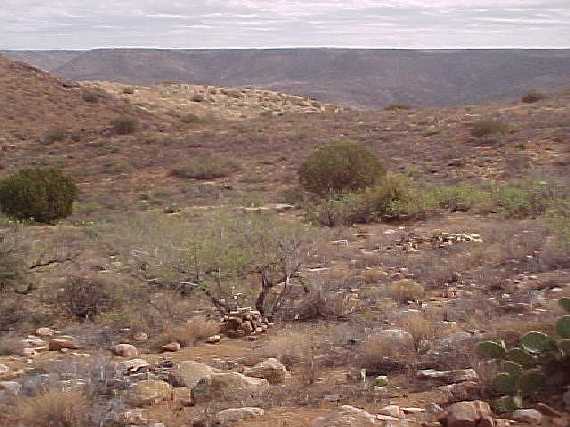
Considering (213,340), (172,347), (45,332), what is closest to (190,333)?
(213,340)

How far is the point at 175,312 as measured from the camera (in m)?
7.09

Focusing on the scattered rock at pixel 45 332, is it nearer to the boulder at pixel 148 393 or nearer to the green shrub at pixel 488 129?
the boulder at pixel 148 393

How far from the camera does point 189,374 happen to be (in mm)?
4879

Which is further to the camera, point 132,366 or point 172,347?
point 172,347

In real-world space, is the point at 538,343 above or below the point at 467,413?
above

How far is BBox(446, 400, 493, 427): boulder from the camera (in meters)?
3.80

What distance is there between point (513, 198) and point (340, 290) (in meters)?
5.63

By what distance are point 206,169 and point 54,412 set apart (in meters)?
16.8

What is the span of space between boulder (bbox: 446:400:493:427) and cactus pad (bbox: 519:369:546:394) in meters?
0.26

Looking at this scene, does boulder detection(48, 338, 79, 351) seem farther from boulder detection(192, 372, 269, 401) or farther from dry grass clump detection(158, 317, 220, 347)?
boulder detection(192, 372, 269, 401)

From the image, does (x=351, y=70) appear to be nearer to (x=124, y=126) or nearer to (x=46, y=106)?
(x=46, y=106)

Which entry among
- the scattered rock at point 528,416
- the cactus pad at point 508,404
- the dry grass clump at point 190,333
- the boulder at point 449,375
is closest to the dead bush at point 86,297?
the dry grass clump at point 190,333

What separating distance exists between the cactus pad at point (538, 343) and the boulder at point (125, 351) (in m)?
2.94

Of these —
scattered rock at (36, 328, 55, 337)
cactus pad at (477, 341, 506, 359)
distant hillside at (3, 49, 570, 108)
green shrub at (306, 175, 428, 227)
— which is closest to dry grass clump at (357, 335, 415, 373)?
cactus pad at (477, 341, 506, 359)
